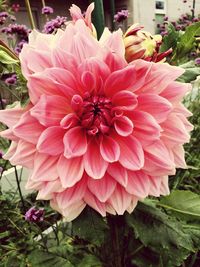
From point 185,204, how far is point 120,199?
0.28 m

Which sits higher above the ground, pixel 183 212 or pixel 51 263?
pixel 183 212

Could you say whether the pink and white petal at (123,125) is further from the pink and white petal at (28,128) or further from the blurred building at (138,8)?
the blurred building at (138,8)

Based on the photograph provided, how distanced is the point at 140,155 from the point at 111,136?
6 cm

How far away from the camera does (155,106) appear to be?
429mm

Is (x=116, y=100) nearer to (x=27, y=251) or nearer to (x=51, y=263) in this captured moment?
(x=51, y=263)

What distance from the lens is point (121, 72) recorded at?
41 cm

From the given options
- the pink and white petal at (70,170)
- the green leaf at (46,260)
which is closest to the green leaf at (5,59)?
the pink and white petal at (70,170)

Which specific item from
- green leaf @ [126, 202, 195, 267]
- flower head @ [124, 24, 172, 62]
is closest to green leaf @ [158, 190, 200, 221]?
green leaf @ [126, 202, 195, 267]

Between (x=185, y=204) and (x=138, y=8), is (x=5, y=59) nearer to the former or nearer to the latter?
(x=185, y=204)

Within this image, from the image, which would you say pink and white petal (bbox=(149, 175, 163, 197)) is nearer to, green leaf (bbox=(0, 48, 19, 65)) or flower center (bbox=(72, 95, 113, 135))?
flower center (bbox=(72, 95, 113, 135))

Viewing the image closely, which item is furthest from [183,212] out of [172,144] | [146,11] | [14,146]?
[146,11]

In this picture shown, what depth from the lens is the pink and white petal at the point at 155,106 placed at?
0.42 meters

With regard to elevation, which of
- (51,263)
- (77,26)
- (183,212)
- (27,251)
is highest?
(77,26)

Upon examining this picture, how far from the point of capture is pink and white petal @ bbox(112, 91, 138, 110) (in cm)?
43
